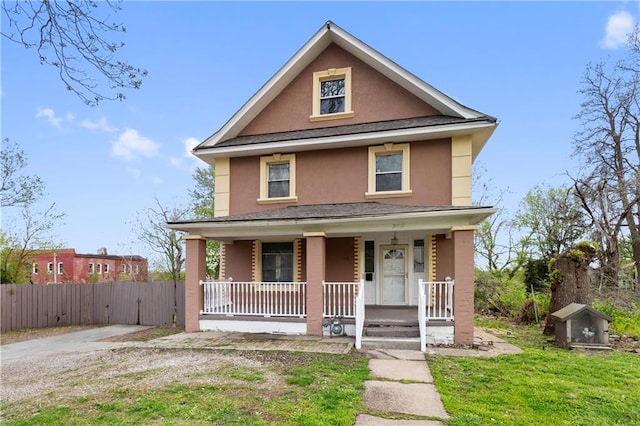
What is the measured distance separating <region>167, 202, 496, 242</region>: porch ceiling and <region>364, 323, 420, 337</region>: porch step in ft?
7.87

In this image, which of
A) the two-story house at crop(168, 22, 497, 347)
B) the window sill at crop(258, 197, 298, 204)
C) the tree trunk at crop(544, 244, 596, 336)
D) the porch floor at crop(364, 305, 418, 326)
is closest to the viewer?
the porch floor at crop(364, 305, 418, 326)

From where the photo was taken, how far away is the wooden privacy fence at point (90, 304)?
39.2 feet

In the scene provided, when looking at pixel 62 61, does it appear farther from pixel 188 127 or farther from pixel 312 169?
pixel 188 127

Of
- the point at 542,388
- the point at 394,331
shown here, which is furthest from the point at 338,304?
the point at 542,388

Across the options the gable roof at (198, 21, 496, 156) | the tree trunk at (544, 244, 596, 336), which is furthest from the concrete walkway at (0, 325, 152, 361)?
the tree trunk at (544, 244, 596, 336)

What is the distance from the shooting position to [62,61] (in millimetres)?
3461

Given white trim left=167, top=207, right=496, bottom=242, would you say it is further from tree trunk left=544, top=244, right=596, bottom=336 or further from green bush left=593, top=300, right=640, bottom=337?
green bush left=593, top=300, right=640, bottom=337

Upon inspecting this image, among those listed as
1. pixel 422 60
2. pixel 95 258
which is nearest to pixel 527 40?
pixel 422 60

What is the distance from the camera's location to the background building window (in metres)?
10.9

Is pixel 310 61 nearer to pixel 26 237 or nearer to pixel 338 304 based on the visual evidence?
pixel 338 304

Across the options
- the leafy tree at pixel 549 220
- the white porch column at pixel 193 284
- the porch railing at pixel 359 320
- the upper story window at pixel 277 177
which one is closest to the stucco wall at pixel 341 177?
the upper story window at pixel 277 177

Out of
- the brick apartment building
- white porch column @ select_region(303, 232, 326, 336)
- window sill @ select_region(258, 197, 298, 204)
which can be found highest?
window sill @ select_region(258, 197, 298, 204)

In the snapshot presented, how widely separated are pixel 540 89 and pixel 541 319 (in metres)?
10.2

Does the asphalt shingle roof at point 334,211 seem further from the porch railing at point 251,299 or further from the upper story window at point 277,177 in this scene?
the porch railing at point 251,299
